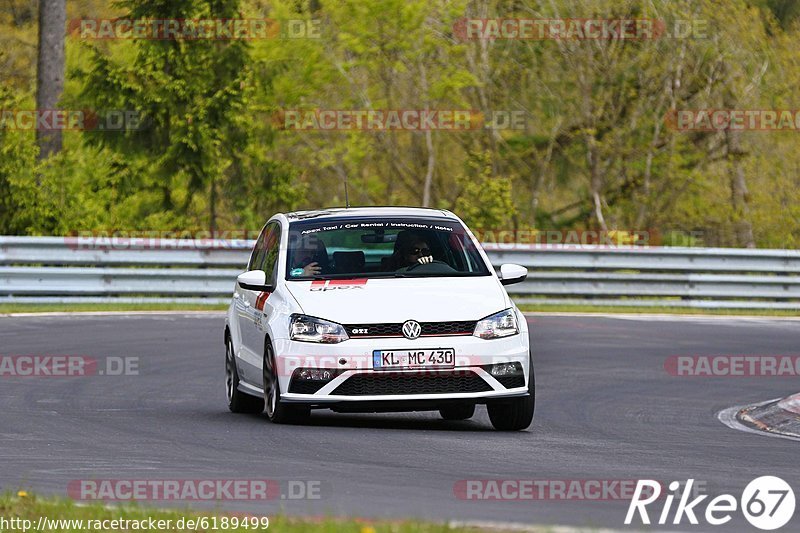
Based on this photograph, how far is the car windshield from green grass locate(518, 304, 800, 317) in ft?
41.2

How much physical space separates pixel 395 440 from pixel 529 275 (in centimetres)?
1480

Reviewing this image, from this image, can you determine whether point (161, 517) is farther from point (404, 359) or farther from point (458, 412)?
point (458, 412)

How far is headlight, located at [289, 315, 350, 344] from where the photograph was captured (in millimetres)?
11211

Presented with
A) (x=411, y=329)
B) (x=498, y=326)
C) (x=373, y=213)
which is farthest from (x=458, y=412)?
(x=411, y=329)

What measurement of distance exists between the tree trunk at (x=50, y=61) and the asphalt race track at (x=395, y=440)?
13.7 meters

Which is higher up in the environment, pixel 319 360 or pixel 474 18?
pixel 474 18

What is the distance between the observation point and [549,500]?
8.18m

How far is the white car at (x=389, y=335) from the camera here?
1116cm

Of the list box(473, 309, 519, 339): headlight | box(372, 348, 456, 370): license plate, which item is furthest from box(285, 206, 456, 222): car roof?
box(372, 348, 456, 370): license plate

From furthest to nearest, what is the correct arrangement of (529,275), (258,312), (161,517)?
(529,275) < (258,312) < (161,517)

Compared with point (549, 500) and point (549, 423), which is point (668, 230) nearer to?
point (549, 423)

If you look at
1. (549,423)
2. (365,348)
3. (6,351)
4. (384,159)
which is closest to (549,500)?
(365,348)

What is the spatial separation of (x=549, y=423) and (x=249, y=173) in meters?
22.3

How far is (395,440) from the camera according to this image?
10.9 meters
